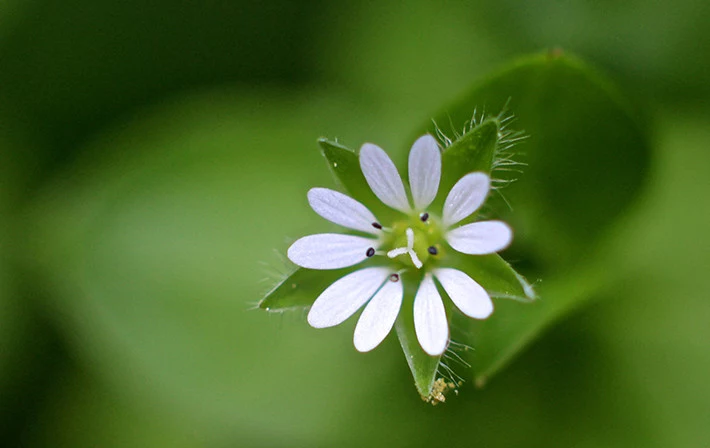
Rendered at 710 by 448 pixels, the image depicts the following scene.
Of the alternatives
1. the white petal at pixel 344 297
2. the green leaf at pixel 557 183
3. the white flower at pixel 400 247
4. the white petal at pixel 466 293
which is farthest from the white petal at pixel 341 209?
the green leaf at pixel 557 183

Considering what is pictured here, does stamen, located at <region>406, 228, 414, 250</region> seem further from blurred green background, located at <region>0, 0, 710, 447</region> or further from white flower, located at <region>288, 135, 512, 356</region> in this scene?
blurred green background, located at <region>0, 0, 710, 447</region>

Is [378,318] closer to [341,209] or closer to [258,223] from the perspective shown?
[341,209]

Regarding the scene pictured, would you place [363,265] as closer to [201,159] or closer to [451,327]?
[451,327]

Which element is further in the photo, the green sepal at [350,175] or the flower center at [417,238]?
the flower center at [417,238]

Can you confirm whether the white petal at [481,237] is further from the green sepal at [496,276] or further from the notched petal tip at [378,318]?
the notched petal tip at [378,318]

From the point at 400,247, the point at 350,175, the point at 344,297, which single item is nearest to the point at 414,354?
the point at 344,297
